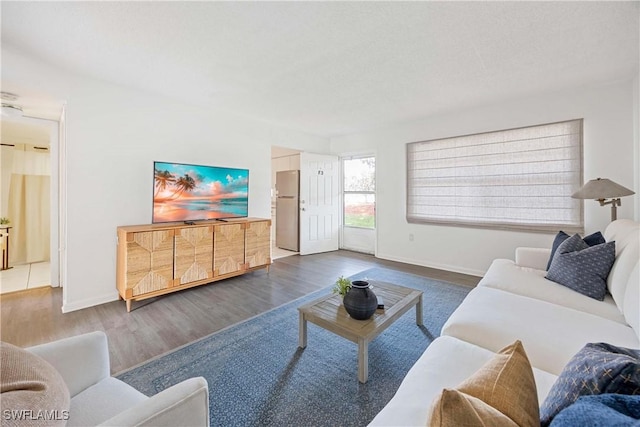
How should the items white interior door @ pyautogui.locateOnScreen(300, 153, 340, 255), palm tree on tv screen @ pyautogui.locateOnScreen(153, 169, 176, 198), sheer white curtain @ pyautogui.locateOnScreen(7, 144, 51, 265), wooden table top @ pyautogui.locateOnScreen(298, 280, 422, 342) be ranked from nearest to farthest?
wooden table top @ pyautogui.locateOnScreen(298, 280, 422, 342) → palm tree on tv screen @ pyautogui.locateOnScreen(153, 169, 176, 198) → sheer white curtain @ pyautogui.locateOnScreen(7, 144, 51, 265) → white interior door @ pyautogui.locateOnScreen(300, 153, 340, 255)

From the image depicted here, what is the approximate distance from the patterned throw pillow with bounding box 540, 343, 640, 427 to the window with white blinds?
332 cm

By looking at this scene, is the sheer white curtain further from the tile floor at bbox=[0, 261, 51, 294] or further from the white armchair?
the white armchair

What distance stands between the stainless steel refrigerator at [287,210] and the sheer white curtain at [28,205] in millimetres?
3890

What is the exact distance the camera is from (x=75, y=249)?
272 cm

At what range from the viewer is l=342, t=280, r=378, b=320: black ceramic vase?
174 cm

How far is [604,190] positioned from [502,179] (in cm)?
120

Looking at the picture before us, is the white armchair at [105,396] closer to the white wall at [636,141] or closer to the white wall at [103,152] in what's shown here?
the white wall at [103,152]

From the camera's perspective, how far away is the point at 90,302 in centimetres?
279

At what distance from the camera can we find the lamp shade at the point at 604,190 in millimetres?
2426

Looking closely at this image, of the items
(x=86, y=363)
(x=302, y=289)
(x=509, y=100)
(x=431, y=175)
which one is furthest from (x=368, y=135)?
(x=86, y=363)

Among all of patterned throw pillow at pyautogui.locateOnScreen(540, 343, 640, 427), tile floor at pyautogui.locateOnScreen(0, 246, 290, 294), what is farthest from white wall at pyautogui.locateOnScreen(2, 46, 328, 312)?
patterned throw pillow at pyautogui.locateOnScreen(540, 343, 640, 427)

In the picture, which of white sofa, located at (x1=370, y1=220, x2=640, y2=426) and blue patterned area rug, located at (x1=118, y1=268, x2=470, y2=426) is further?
blue patterned area rug, located at (x1=118, y1=268, x2=470, y2=426)

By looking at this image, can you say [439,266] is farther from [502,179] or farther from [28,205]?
[28,205]

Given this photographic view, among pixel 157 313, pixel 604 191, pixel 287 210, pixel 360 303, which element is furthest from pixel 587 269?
pixel 287 210
